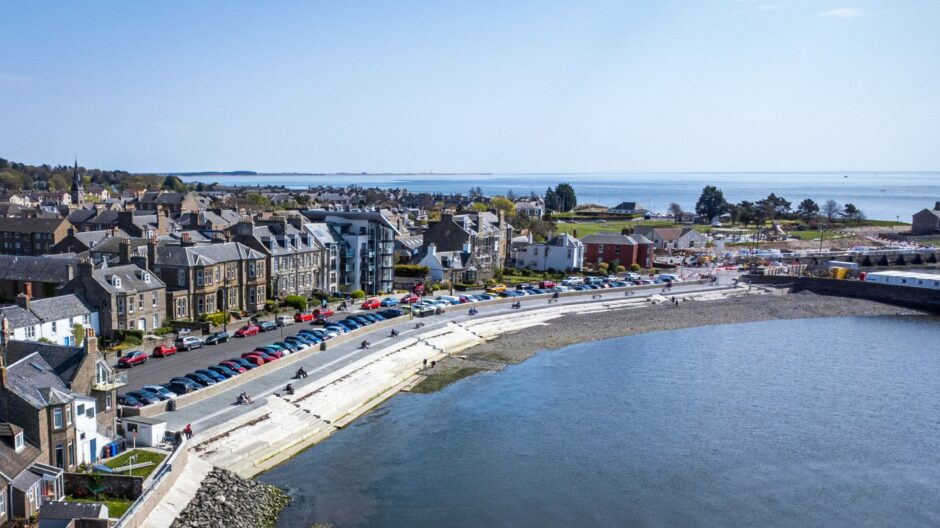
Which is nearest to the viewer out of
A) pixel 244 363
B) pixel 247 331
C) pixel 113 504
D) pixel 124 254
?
pixel 113 504

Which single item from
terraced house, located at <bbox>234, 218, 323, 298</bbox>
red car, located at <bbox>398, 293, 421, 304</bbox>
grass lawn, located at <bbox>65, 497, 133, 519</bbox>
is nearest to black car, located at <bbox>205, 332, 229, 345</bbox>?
terraced house, located at <bbox>234, 218, 323, 298</bbox>

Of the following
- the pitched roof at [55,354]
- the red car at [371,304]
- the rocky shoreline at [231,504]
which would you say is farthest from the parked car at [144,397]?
the red car at [371,304]

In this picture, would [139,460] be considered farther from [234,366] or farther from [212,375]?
[234,366]

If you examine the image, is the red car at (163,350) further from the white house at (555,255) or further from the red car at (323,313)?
the white house at (555,255)

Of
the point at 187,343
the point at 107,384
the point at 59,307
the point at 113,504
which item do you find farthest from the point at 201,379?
the point at 113,504

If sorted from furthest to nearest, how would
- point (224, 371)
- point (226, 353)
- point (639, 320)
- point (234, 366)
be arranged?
point (639, 320) < point (226, 353) < point (234, 366) < point (224, 371)

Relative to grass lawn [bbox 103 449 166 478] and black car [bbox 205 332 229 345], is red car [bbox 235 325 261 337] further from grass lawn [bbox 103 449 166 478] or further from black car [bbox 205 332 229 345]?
grass lawn [bbox 103 449 166 478]

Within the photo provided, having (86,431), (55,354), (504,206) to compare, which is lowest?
(86,431)
